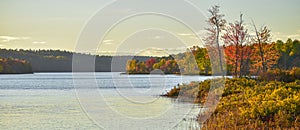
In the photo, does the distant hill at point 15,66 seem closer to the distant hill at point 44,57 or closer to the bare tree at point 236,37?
the distant hill at point 44,57

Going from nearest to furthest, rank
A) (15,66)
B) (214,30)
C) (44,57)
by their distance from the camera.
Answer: (214,30) < (44,57) < (15,66)

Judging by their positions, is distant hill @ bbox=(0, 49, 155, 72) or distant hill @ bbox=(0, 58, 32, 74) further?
distant hill @ bbox=(0, 58, 32, 74)

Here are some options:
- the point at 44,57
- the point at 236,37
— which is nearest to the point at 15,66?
the point at 44,57

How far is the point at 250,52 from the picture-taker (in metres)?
50.1

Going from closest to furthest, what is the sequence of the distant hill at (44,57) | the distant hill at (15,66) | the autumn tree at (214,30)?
1. the autumn tree at (214,30)
2. the distant hill at (44,57)
3. the distant hill at (15,66)

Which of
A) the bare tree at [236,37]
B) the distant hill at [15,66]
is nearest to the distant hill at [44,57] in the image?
the distant hill at [15,66]

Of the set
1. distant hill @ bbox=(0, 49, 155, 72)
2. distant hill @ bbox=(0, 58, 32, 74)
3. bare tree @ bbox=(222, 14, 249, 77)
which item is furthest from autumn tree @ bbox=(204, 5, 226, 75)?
distant hill @ bbox=(0, 58, 32, 74)

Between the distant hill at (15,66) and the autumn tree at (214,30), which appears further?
the distant hill at (15,66)

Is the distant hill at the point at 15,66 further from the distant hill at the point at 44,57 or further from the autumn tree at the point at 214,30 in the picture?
the autumn tree at the point at 214,30

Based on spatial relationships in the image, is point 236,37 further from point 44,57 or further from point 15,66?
point 15,66

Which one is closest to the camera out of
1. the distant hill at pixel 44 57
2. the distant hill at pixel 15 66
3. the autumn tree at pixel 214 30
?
the autumn tree at pixel 214 30

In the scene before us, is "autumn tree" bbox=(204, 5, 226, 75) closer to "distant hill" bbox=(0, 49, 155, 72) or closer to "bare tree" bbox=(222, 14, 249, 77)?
"bare tree" bbox=(222, 14, 249, 77)

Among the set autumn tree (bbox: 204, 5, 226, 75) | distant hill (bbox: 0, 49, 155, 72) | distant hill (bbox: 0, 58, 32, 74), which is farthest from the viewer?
distant hill (bbox: 0, 58, 32, 74)

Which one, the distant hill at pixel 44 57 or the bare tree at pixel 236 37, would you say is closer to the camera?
the bare tree at pixel 236 37
